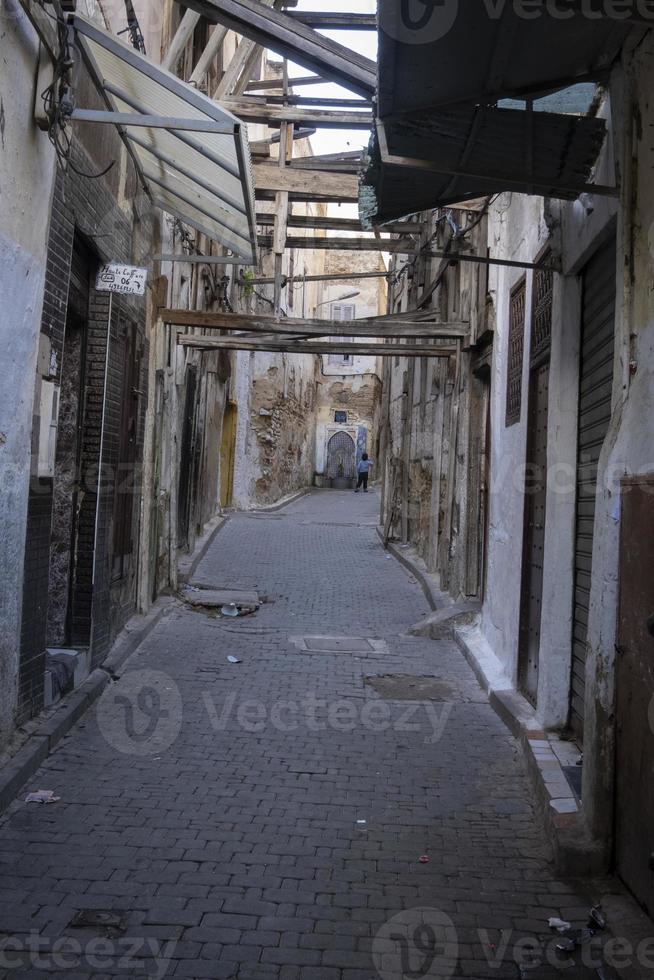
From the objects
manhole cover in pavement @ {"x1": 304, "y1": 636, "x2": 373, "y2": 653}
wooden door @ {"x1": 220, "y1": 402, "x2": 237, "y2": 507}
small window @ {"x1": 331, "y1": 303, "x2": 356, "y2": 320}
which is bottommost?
manhole cover in pavement @ {"x1": 304, "y1": 636, "x2": 373, "y2": 653}

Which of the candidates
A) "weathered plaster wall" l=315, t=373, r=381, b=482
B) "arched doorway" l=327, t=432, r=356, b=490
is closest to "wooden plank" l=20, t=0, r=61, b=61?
"arched doorway" l=327, t=432, r=356, b=490

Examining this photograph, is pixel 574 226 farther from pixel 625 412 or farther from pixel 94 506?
pixel 94 506

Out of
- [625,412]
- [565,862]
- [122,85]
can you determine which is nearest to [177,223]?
[122,85]

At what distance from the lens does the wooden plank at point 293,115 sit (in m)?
9.73

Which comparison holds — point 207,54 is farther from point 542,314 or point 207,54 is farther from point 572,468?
point 572,468

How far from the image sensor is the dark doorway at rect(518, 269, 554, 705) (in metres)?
5.73

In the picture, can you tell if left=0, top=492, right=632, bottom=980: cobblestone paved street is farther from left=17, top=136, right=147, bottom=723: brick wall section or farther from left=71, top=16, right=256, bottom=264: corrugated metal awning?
left=71, top=16, right=256, bottom=264: corrugated metal awning

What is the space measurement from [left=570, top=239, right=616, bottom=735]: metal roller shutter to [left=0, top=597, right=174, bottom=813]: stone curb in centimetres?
309

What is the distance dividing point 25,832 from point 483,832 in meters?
2.19

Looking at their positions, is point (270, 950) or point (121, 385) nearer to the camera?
point (270, 950)

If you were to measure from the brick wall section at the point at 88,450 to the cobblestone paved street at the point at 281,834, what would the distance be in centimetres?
53

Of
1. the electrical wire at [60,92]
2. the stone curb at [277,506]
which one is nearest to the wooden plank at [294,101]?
the electrical wire at [60,92]

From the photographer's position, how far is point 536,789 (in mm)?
4438

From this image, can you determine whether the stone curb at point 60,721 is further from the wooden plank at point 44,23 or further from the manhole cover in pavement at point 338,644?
the wooden plank at point 44,23
